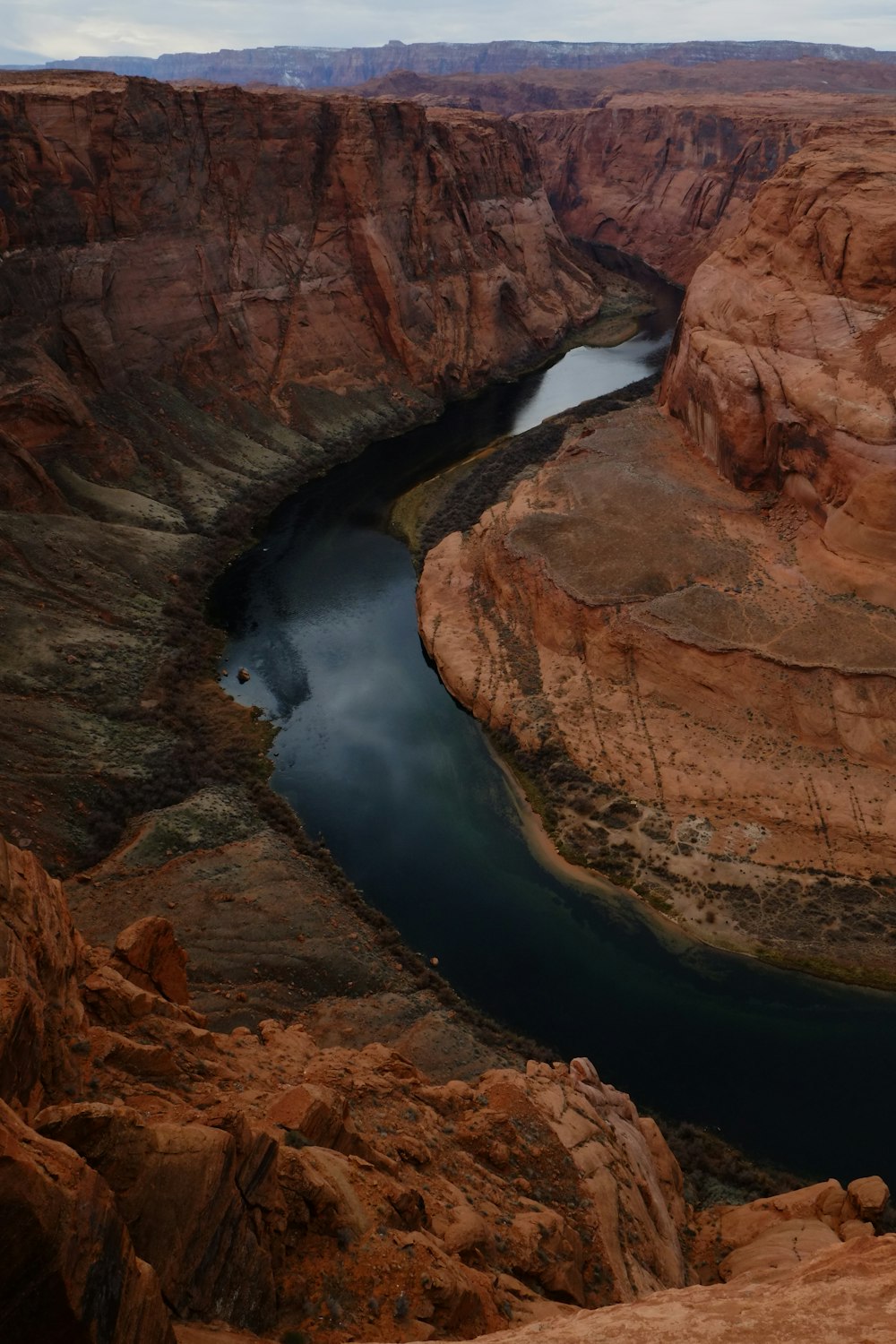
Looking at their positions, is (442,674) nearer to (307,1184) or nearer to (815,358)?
(815,358)

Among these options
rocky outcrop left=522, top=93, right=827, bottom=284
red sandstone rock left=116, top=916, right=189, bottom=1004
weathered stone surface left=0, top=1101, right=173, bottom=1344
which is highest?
rocky outcrop left=522, top=93, right=827, bottom=284

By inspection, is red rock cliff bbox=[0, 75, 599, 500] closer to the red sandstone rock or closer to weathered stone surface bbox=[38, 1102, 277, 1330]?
the red sandstone rock

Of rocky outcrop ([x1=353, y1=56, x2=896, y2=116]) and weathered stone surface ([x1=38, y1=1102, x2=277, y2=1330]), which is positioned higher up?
rocky outcrop ([x1=353, y1=56, x2=896, y2=116])

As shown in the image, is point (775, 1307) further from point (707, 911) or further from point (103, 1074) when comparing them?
point (707, 911)

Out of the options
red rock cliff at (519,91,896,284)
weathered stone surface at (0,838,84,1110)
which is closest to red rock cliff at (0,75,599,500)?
weathered stone surface at (0,838,84,1110)

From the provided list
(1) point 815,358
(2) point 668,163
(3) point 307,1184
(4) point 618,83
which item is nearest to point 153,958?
(3) point 307,1184

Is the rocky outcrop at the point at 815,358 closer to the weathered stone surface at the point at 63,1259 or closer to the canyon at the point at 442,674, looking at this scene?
the canyon at the point at 442,674
